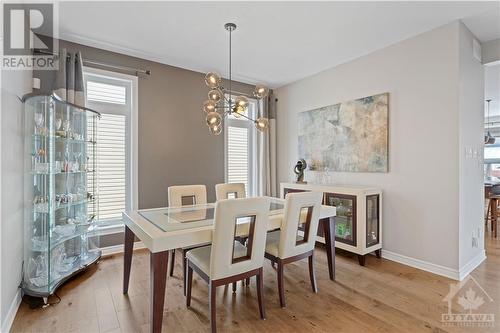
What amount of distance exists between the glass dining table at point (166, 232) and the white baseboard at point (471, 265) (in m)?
1.34

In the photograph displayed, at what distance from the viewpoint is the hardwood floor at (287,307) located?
6.22ft

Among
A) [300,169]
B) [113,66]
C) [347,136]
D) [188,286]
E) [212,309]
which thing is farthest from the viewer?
[300,169]

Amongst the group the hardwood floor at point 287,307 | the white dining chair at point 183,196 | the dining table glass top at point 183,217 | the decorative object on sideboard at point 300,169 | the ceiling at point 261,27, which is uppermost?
the ceiling at point 261,27

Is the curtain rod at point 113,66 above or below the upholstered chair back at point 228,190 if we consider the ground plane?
above

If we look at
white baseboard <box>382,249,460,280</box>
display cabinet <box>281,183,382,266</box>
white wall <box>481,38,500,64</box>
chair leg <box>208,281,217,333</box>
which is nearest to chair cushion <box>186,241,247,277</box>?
chair leg <box>208,281,217,333</box>

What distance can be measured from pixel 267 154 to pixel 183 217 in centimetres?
277

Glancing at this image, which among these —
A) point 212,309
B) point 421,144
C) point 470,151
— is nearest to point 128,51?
point 212,309

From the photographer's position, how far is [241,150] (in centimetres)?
473

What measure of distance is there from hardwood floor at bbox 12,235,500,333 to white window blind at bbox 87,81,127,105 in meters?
2.13

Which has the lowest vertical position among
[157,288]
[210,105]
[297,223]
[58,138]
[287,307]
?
[287,307]

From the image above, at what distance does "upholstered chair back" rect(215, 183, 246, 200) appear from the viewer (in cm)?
314

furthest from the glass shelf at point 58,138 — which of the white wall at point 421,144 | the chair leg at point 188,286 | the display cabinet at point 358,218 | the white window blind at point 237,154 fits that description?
the white wall at point 421,144

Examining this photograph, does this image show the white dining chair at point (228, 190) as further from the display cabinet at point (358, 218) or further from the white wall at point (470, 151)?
the white wall at point (470, 151)

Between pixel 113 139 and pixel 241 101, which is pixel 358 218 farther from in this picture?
pixel 113 139
